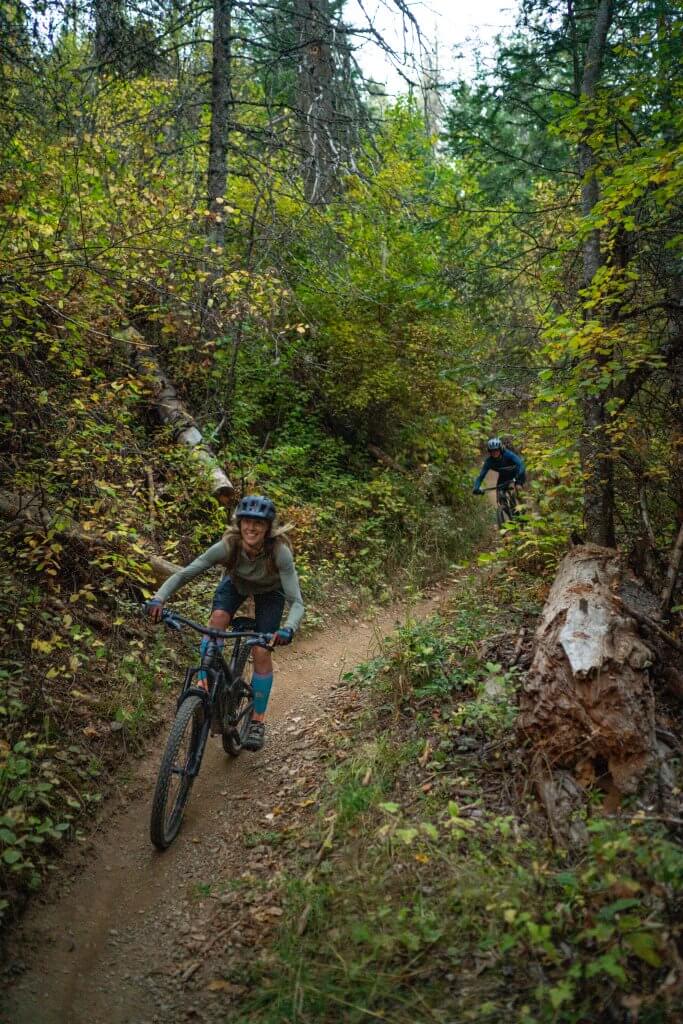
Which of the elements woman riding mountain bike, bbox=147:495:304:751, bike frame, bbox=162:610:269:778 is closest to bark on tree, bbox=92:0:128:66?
woman riding mountain bike, bbox=147:495:304:751

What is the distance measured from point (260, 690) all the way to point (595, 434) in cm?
446

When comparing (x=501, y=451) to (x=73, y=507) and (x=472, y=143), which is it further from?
(x=73, y=507)

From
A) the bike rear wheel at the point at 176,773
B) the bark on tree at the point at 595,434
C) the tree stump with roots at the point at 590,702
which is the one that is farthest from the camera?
the bark on tree at the point at 595,434

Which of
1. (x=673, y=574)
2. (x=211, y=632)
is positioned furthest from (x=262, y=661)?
(x=673, y=574)

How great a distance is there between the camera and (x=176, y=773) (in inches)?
185

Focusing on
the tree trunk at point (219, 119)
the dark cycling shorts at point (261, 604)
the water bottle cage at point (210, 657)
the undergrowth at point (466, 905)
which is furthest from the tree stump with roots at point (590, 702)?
the tree trunk at point (219, 119)

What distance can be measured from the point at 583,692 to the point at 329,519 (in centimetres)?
779

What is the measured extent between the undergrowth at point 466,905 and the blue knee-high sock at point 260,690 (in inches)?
46.6

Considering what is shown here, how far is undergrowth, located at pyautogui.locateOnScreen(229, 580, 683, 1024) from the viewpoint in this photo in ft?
9.38

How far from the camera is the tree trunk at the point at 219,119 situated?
10.3 m

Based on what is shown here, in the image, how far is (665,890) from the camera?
2967mm

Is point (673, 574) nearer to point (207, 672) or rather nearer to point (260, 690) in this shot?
point (260, 690)

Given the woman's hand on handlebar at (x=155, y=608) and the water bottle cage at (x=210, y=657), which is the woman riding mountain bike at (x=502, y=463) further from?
the woman's hand on handlebar at (x=155, y=608)

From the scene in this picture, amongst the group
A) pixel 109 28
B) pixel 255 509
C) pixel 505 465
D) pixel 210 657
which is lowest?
pixel 210 657
